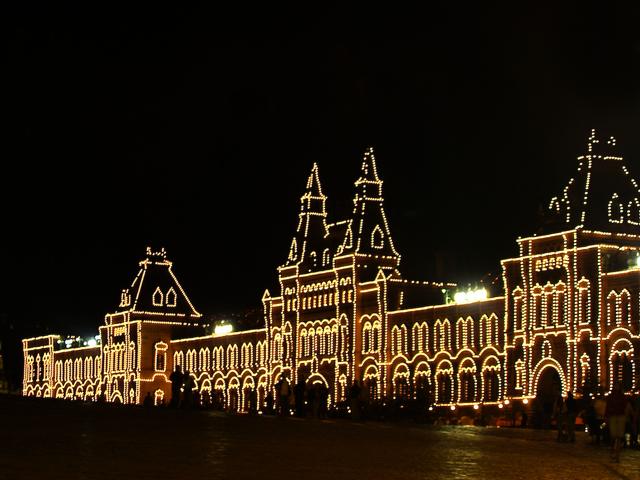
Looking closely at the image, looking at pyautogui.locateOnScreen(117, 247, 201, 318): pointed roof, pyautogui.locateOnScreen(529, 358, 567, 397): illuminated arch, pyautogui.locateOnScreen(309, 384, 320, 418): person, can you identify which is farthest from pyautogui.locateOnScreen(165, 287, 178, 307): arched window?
pyautogui.locateOnScreen(309, 384, 320, 418): person

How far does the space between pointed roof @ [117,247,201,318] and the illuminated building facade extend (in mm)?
129

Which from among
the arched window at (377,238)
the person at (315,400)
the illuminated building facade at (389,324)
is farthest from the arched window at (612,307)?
the arched window at (377,238)

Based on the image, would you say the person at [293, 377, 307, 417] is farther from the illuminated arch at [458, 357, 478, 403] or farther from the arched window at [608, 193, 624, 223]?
the illuminated arch at [458, 357, 478, 403]

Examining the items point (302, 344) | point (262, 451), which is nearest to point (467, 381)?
point (302, 344)

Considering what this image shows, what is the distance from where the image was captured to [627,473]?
107ft

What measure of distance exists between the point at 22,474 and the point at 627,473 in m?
13.2

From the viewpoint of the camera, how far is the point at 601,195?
85.8m

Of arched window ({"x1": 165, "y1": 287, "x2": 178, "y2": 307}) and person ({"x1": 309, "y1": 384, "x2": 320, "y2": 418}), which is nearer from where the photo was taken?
person ({"x1": 309, "y1": 384, "x2": 320, "y2": 418})

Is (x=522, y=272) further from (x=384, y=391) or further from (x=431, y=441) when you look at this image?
(x=431, y=441)

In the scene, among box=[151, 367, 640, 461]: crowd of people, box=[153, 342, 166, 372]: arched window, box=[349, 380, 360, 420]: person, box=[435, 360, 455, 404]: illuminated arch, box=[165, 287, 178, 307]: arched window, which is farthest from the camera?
box=[165, 287, 178, 307]: arched window

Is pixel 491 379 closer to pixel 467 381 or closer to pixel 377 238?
pixel 467 381

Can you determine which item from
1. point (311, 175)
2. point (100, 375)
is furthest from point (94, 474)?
point (100, 375)

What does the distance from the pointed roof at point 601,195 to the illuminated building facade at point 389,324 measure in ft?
0.26

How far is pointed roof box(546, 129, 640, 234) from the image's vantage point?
85.6 m
